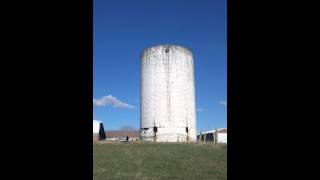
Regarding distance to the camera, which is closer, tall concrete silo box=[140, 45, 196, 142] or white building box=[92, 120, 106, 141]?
tall concrete silo box=[140, 45, 196, 142]

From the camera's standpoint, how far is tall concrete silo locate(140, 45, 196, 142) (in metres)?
32.4

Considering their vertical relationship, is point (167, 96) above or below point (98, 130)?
above

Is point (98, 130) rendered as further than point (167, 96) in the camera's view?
Yes

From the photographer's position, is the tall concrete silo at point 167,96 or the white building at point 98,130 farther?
the white building at point 98,130

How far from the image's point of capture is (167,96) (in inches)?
1289

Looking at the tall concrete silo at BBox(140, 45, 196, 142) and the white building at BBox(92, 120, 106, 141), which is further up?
the tall concrete silo at BBox(140, 45, 196, 142)

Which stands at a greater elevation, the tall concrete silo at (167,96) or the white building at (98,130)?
the tall concrete silo at (167,96)

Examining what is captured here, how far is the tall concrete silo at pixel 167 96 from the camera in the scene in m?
32.4

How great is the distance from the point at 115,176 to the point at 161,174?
1338mm
